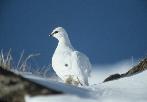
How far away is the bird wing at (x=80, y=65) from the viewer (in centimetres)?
648

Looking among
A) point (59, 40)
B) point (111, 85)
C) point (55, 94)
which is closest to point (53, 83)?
point (55, 94)

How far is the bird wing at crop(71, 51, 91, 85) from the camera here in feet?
21.3

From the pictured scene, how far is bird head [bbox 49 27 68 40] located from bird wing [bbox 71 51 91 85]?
136 cm

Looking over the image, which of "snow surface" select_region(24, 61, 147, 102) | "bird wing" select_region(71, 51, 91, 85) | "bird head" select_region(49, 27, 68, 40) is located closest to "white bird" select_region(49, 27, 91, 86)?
"bird wing" select_region(71, 51, 91, 85)

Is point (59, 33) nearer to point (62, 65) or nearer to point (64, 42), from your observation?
point (64, 42)

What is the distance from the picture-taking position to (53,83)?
250 cm

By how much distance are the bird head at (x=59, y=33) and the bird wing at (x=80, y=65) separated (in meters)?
1.36

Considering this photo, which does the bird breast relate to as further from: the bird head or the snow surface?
the snow surface

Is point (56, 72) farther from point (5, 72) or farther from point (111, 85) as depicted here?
point (5, 72)

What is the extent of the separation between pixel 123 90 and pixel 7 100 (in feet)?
2.63

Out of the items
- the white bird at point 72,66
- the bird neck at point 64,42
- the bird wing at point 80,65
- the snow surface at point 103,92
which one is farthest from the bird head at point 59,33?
the snow surface at point 103,92

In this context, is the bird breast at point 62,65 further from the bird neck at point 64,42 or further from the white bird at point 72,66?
the bird neck at point 64,42

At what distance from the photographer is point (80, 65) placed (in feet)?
21.6

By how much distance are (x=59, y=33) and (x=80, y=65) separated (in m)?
1.75
